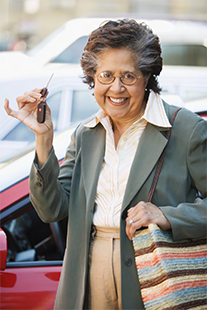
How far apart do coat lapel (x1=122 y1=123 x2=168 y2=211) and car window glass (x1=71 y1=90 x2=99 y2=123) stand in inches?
51.7

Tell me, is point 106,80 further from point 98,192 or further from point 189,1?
point 189,1

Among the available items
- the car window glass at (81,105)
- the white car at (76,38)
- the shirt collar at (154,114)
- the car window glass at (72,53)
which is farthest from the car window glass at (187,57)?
the shirt collar at (154,114)

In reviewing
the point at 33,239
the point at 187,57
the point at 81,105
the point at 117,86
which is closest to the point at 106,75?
the point at 117,86

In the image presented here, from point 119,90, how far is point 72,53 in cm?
220

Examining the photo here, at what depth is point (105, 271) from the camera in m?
1.73

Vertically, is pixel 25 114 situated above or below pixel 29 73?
below

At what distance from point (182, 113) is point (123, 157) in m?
0.33

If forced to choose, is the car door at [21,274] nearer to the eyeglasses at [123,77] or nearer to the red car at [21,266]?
the red car at [21,266]

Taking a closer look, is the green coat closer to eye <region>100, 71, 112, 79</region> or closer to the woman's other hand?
the woman's other hand

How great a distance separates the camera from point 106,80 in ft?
5.81

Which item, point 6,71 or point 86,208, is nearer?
point 86,208

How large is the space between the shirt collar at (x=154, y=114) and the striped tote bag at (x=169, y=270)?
468mm

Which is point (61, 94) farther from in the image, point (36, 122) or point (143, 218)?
point (143, 218)

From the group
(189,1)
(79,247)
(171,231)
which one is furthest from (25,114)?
(189,1)
